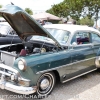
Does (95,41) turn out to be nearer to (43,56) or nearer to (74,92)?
(74,92)

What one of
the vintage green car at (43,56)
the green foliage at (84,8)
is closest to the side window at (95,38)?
the vintage green car at (43,56)

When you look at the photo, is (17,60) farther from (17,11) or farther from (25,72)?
(17,11)

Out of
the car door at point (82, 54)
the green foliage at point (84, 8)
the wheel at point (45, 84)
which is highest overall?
the green foliage at point (84, 8)

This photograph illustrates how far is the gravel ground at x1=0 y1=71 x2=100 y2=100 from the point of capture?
3660mm

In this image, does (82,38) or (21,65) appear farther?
(82,38)

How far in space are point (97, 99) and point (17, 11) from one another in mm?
2405

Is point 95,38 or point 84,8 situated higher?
point 84,8

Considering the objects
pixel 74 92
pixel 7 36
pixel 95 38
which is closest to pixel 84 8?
pixel 7 36

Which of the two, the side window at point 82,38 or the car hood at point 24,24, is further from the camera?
the side window at point 82,38

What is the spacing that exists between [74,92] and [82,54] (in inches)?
37.7

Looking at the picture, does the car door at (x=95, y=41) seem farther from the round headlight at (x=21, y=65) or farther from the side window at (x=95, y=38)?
the round headlight at (x=21, y=65)

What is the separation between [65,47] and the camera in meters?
4.15

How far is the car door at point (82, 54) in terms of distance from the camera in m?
4.21

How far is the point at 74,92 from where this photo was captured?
4.03 metres
